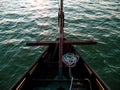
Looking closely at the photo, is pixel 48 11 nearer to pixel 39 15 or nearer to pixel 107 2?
pixel 39 15

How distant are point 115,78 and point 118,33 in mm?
6554

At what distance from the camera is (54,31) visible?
59.5 feet

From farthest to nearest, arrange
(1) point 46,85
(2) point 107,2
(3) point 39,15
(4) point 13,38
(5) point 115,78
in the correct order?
(2) point 107,2 → (3) point 39,15 → (4) point 13,38 → (5) point 115,78 → (1) point 46,85

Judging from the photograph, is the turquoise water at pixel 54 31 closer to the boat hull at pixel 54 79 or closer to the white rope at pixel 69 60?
the boat hull at pixel 54 79

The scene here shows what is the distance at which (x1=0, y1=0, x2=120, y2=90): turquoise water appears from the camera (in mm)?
12469

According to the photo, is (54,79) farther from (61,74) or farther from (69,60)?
(69,60)

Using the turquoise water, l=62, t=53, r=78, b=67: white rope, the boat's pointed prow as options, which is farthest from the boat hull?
the turquoise water

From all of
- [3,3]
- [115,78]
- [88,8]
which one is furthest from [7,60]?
[3,3]

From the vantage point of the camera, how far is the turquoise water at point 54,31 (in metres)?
12.5

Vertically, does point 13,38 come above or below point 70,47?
below

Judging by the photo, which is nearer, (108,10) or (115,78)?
(115,78)

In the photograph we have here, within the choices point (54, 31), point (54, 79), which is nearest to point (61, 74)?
point (54, 79)

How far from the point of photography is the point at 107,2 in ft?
85.6

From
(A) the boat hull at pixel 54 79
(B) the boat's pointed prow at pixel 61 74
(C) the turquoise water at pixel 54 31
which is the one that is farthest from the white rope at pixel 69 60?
(C) the turquoise water at pixel 54 31
